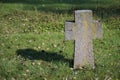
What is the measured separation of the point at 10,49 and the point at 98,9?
646 centimetres

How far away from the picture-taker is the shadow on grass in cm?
806

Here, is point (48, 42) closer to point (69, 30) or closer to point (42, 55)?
point (42, 55)

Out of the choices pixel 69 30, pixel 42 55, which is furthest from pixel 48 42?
pixel 69 30

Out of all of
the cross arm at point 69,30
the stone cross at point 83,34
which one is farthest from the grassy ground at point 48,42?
the cross arm at point 69,30

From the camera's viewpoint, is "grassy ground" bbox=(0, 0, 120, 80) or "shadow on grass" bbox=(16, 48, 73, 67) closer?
"grassy ground" bbox=(0, 0, 120, 80)

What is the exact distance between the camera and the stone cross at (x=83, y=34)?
7.26m

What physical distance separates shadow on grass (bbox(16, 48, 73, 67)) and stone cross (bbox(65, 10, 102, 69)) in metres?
0.36

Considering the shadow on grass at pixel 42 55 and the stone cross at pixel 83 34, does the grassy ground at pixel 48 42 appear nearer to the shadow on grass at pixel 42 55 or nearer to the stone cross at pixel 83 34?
the shadow on grass at pixel 42 55

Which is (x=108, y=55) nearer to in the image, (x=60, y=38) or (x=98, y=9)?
(x=60, y=38)

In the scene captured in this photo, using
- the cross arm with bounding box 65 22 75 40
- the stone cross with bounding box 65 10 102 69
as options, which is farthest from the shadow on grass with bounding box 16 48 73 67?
the cross arm with bounding box 65 22 75 40

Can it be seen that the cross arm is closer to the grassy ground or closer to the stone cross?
the stone cross

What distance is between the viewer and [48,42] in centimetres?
973

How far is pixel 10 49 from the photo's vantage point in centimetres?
902

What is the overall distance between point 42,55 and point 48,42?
4.00 feet
